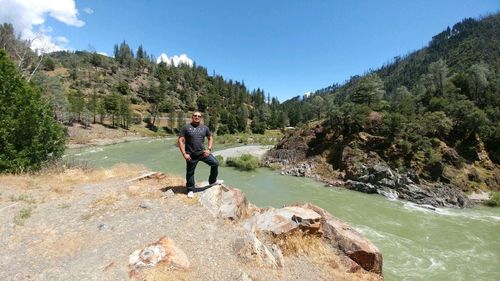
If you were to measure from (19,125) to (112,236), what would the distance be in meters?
11.8

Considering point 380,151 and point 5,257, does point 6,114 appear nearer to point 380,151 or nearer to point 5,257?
point 5,257

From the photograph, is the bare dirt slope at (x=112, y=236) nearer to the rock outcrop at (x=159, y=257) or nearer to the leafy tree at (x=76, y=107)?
the rock outcrop at (x=159, y=257)

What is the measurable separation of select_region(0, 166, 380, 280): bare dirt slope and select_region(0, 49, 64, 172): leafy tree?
3407mm

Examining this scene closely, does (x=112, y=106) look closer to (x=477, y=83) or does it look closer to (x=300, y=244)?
(x=477, y=83)

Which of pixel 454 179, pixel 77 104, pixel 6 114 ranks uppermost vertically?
pixel 77 104

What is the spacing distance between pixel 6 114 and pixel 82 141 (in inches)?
2345

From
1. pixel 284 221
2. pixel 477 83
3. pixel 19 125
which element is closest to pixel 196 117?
pixel 284 221

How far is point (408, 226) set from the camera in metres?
25.6

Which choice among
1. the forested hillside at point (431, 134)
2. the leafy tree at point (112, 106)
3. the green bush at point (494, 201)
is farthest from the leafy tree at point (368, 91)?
the leafy tree at point (112, 106)

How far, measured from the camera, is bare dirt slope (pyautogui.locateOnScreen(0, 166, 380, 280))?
7359 millimetres

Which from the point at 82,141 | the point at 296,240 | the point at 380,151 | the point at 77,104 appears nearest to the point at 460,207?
the point at 380,151

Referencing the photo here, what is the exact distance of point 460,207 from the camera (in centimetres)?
3222

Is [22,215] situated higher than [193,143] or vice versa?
[193,143]

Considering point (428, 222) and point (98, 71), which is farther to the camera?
point (98, 71)
